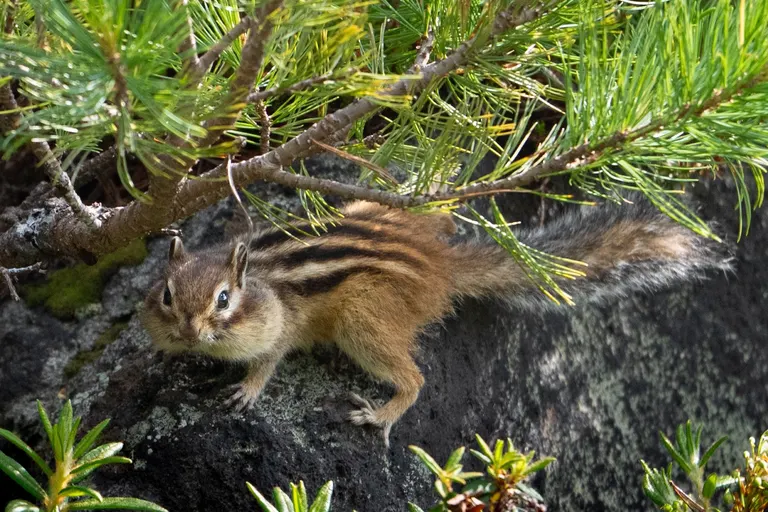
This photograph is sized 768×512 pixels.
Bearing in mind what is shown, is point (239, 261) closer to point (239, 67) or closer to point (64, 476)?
point (64, 476)

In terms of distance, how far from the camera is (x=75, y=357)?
3.19 m

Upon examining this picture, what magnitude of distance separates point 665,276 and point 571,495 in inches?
35.2

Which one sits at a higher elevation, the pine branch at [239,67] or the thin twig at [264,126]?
the pine branch at [239,67]

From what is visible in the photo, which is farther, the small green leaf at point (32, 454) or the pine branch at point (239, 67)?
the small green leaf at point (32, 454)

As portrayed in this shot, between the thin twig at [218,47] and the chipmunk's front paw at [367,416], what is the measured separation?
56.3 inches

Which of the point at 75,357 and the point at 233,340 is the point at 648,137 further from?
the point at 75,357

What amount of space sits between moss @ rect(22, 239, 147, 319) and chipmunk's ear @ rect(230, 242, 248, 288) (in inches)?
31.3

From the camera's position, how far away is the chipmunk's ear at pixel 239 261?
2.77 metres

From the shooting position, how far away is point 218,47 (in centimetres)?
150

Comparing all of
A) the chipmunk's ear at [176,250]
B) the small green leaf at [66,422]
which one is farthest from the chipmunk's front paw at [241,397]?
the small green leaf at [66,422]

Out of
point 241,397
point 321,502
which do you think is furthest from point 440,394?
point 321,502

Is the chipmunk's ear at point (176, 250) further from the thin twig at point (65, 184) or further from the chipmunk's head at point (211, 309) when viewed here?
the thin twig at point (65, 184)

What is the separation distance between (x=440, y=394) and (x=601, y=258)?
794mm

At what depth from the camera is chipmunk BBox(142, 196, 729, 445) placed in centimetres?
272
